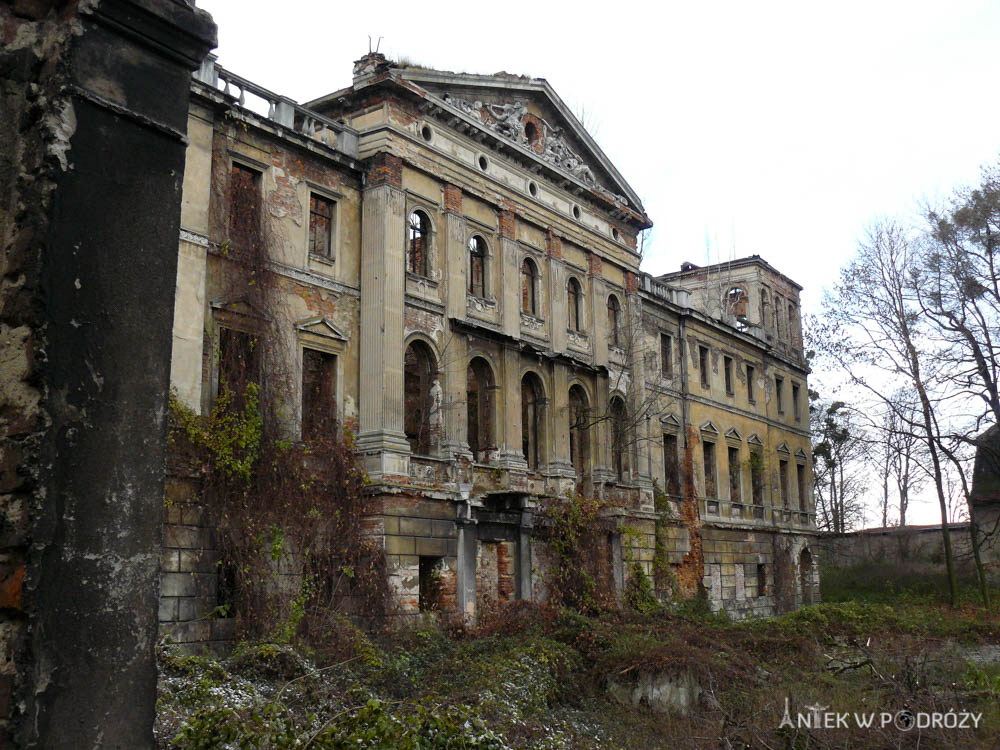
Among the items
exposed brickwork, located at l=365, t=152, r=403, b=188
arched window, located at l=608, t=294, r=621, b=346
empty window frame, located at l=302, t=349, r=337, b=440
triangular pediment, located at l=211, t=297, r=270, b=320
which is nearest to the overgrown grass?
empty window frame, located at l=302, t=349, r=337, b=440

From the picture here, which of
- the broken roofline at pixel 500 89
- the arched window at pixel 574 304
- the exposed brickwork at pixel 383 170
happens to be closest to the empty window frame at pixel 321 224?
the exposed brickwork at pixel 383 170

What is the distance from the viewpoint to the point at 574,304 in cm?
2642

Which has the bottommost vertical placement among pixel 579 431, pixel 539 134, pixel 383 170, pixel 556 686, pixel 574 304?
pixel 556 686

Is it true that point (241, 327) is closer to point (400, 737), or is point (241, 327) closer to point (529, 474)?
point (529, 474)

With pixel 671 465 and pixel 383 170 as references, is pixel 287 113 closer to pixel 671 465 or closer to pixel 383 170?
pixel 383 170

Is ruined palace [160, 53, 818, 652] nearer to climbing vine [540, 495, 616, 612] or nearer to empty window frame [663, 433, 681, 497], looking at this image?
empty window frame [663, 433, 681, 497]

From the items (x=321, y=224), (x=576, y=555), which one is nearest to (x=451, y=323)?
(x=321, y=224)

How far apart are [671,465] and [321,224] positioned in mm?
15588

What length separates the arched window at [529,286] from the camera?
24453 mm

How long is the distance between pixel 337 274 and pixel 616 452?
35.0ft

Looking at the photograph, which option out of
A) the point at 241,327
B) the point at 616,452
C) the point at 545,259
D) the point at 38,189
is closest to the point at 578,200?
the point at 545,259

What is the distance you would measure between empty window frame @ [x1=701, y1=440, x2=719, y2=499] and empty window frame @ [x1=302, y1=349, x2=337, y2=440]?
16845mm

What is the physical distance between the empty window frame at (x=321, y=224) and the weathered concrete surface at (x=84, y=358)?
15.0 metres

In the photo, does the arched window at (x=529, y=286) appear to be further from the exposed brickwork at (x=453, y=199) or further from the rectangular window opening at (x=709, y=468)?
the rectangular window opening at (x=709, y=468)
